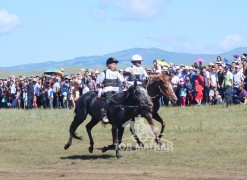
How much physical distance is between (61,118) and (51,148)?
9.66m

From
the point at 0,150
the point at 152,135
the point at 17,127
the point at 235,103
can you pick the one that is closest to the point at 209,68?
the point at 235,103

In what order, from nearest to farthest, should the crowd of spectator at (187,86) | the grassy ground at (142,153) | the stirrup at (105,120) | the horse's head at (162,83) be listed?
the grassy ground at (142,153) < the stirrup at (105,120) < the horse's head at (162,83) < the crowd of spectator at (187,86)

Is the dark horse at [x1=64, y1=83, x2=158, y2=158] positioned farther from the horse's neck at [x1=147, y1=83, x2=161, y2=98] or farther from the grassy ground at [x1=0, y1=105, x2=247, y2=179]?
the horse's neck at [x1=147, y1=83, x2=161, y2=98]

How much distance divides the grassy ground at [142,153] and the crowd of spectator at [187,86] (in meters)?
1.67

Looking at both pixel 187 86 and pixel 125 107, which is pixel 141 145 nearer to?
pixel 125 107

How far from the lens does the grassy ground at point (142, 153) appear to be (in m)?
14.9

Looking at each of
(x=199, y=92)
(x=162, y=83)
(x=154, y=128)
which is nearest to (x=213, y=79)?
(x=199, y=92)

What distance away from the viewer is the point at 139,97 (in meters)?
17.2

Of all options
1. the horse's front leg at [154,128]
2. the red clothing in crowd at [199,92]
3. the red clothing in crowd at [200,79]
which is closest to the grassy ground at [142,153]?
the horse's front leg at [154,128]

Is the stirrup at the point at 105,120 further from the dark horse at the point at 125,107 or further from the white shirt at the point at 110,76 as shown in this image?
the white shirt at the point at 110,76

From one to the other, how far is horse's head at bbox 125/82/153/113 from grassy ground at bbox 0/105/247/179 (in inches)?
53.8

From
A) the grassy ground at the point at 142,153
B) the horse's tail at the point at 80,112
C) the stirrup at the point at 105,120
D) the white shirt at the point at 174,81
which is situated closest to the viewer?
the grassy ground at the point at 142,153

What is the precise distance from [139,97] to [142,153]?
1.74m

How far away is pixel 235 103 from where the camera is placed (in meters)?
30.2
